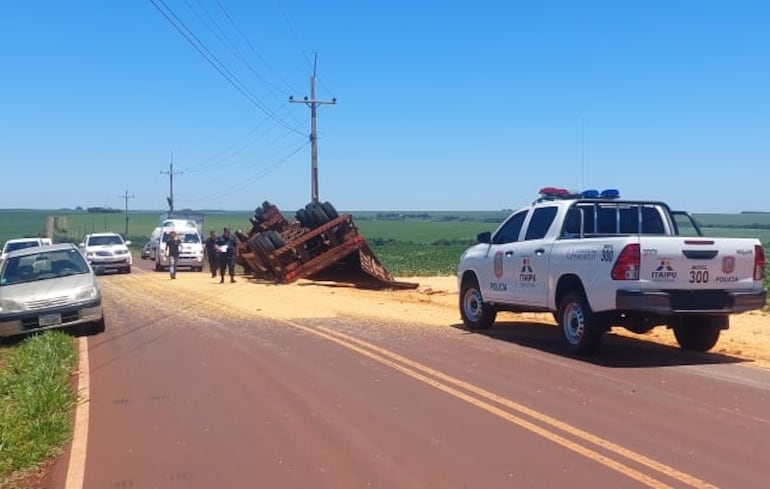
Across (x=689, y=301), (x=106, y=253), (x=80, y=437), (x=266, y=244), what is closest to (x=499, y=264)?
(x=689, y=301)

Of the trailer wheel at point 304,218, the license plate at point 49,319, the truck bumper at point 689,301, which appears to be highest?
the trailer wheel at point 304,218

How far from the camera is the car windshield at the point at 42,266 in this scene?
13.7 metres

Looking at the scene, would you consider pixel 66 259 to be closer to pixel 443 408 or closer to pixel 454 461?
pixel 443 408

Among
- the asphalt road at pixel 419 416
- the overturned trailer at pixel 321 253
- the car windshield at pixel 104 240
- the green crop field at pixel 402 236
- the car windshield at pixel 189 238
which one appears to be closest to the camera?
the asphalt road at pixel 419 416

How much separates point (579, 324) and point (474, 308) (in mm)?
3223

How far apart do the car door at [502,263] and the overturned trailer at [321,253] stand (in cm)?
1044

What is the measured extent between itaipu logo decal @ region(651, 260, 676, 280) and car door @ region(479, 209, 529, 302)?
9.06 ft

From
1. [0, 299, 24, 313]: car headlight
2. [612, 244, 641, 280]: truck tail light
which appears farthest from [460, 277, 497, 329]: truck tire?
[0, 299, 24, 313]: car headlight

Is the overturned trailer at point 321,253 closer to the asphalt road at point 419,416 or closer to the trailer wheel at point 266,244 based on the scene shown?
the trailer wheel at point 266,244

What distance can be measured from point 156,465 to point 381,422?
1.92 metres

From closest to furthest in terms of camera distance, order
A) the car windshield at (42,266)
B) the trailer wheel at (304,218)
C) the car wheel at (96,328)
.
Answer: the car wheel at (96,328) → the car windshield at (42,266) → the trailer wheel at (304,218)

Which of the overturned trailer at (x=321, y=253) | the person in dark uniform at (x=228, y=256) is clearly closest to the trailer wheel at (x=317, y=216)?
the overturned trailer at (x=321, y=253)

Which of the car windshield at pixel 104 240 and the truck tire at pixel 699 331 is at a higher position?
the car windshield at pixel 104 240

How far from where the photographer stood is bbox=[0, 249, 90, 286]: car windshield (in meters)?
13.7
